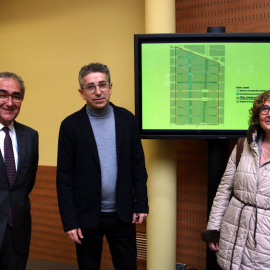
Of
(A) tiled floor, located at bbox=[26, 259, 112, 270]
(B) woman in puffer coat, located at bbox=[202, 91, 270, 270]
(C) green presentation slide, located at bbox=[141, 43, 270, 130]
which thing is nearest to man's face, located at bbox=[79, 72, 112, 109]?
(C) green presentation slide, located at bbox=[141, 43, 270, 130]

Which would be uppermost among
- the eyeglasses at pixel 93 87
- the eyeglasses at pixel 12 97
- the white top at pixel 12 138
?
the eyeglasses at pixel 93 87

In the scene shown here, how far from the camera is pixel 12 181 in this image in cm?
186

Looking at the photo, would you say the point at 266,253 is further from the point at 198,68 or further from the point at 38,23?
the point at 38,23

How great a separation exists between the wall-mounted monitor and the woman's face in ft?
1.80

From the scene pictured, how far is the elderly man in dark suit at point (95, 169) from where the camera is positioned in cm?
195

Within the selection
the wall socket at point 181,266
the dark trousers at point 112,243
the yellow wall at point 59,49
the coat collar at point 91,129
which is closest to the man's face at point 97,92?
the coat collar at point 91,129

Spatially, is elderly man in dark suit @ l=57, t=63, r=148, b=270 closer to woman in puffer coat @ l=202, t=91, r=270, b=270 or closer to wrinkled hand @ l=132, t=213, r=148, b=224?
wrinkled hand @ l=132, t=213, r=148, b=224

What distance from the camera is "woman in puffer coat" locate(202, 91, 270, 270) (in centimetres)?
167

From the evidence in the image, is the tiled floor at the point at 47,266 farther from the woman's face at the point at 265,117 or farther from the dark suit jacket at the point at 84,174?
the woman's face at the point at 265,117

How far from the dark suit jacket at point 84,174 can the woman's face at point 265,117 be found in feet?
2.46

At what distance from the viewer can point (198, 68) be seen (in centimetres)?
231

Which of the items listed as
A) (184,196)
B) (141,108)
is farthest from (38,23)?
(184,196)

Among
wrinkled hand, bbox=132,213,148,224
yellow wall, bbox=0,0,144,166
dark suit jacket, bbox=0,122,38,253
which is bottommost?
wrinkled hand, bbox=132,213,148,224

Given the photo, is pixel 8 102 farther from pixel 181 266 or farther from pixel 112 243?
pixel 181 266
